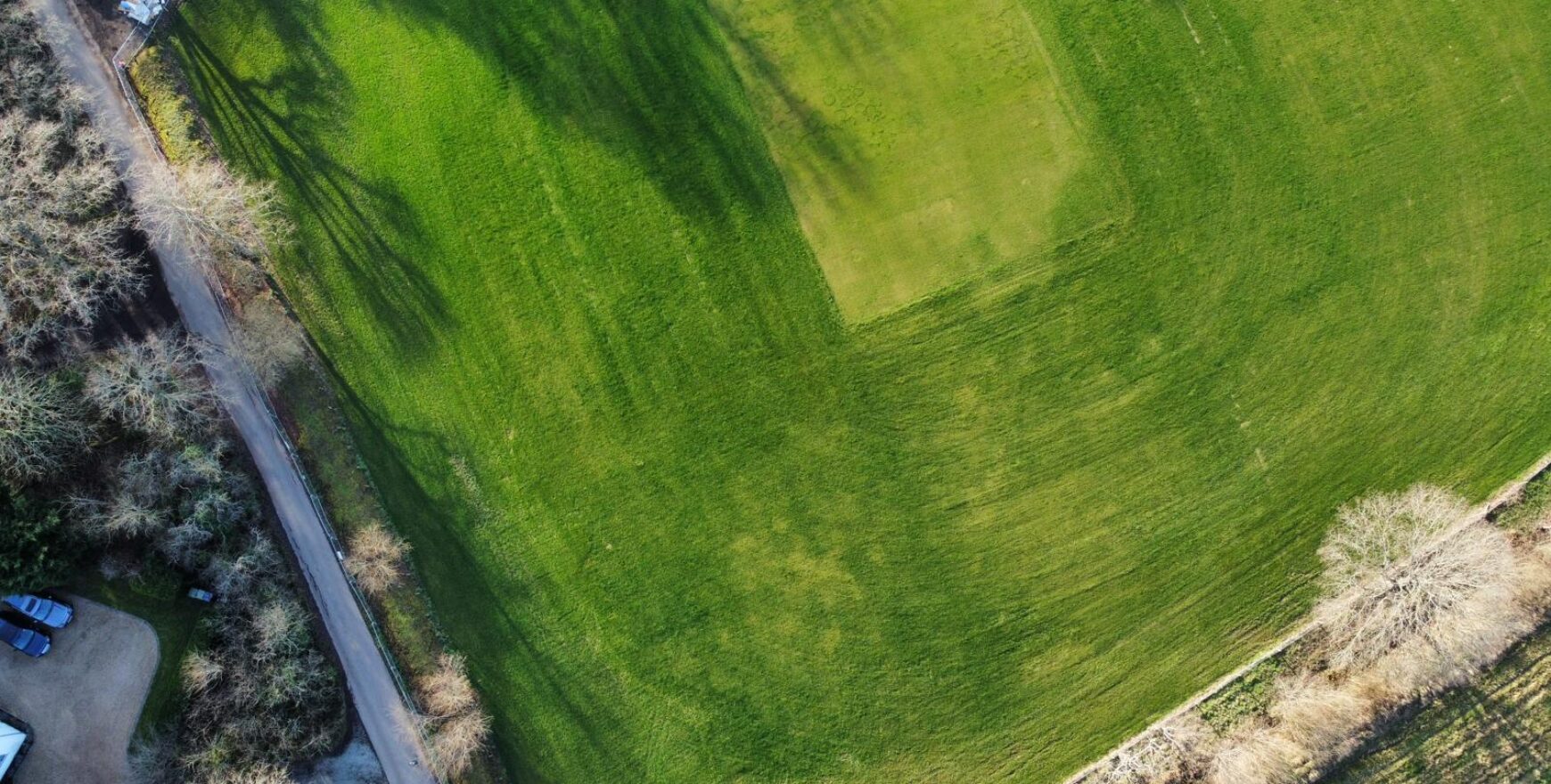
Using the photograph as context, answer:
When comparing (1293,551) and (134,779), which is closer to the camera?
(134,779)

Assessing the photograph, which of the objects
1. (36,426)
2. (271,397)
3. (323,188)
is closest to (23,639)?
(36,426)

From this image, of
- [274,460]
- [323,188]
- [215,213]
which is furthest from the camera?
[323,188]

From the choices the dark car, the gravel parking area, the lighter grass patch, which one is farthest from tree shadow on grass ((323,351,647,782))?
the lighter grass patch

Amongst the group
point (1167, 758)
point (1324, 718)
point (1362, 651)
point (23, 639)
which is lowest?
point (1324, 718)

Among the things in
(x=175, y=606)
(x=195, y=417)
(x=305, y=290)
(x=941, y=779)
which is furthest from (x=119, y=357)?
(x=941, y=779)

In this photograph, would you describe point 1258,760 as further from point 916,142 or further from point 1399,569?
point 916,142

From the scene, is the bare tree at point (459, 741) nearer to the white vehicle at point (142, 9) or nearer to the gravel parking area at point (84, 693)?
the gravel parking area at point (84, 693)

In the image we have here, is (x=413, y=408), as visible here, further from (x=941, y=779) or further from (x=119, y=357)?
(x=941, y=779)
